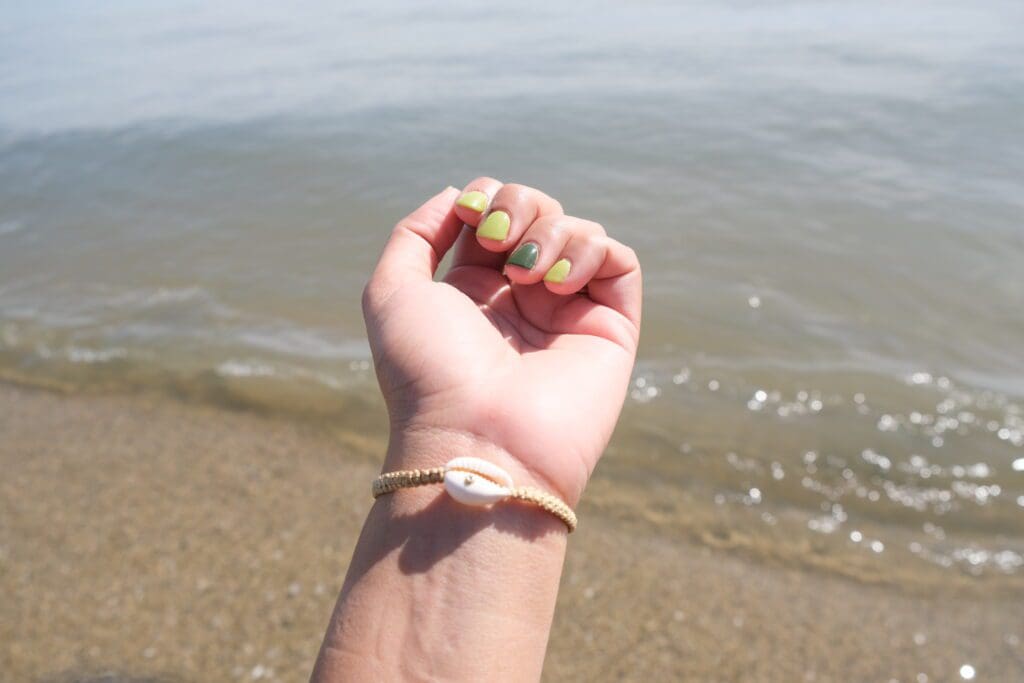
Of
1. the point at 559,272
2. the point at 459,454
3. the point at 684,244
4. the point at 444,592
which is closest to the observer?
the point at 444,592

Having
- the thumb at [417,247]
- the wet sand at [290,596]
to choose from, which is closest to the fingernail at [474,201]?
the thumb at [417,247]

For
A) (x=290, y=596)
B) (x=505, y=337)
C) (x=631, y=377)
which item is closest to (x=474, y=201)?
(x=505, y=337)

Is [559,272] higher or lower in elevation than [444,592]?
higher

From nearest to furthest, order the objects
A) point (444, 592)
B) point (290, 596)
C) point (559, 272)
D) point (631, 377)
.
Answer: point (444, 592), point (559, 272), point (290, 596), point (631, 377)

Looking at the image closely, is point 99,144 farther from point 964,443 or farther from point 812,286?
point 964,443

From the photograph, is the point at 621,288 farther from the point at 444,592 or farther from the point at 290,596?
the point at 290,596

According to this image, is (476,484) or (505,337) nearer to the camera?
(476,484)

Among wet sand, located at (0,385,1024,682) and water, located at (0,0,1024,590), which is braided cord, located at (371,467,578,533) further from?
water, located at (0,0,1024,590)

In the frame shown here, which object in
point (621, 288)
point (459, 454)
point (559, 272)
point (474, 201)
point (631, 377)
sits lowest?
point (631, 377)

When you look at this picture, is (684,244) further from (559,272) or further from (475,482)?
(475,482)
